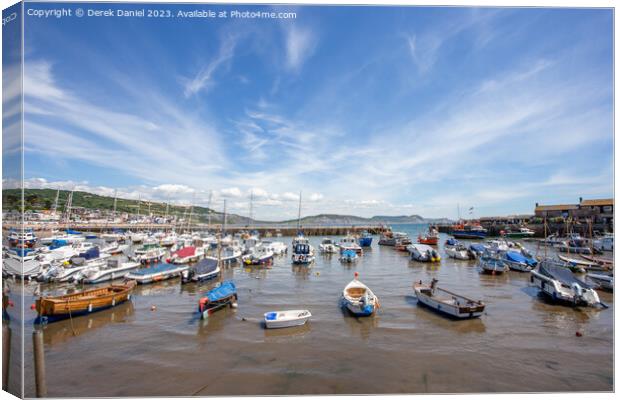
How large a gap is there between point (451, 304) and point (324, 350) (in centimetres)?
737

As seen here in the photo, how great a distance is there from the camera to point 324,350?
11430 mm

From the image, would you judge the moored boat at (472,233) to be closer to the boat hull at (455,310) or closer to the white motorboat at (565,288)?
the white motorboat at (565,288)

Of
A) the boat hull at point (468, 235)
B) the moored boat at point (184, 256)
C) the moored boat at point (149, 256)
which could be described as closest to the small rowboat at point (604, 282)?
the moored boat at point (184, 256)

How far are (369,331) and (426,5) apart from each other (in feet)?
39.3

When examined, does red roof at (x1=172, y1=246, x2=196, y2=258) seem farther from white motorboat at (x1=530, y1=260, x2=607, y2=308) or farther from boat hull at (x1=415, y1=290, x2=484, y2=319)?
white motorboat at (x1=530, y1=260, x2=607, y2=308)

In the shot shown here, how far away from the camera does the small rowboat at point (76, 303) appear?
48.1 ft

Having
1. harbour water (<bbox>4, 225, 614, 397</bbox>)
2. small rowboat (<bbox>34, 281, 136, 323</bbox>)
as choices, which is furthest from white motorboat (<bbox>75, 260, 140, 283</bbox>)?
small rowboat (<bbox>34, 281, 136, 323</bbox>)

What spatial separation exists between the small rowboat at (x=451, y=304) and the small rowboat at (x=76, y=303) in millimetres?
17141

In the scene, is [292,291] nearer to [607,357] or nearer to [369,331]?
[369,331]

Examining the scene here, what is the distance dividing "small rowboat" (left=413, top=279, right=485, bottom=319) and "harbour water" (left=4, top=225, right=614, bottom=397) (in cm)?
41

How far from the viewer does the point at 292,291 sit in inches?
845

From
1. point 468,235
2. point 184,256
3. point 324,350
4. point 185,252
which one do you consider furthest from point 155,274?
point 468,235

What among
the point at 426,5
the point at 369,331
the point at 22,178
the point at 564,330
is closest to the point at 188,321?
the point at 369,331

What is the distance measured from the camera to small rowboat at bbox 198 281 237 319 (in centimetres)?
1569
